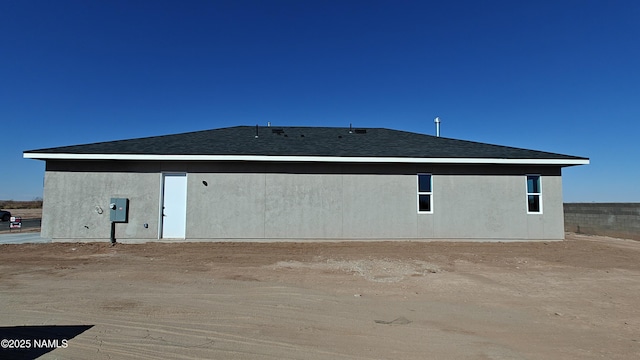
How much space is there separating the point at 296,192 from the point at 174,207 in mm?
4090

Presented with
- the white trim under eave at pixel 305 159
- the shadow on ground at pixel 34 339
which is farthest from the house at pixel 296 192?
the shadow on ground at pixel 34 339

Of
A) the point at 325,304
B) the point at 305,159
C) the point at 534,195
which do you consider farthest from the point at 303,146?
the point at 534,195

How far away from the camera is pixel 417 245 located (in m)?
11.4

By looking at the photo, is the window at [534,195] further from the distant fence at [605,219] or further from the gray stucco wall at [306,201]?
the distant fence at [605,219]

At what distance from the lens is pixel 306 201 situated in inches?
476

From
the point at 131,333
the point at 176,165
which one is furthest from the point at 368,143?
the point at 131,333

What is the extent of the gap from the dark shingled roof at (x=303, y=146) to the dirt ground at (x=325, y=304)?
11.6 feet

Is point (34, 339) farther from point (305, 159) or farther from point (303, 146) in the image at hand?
point (303, 146)

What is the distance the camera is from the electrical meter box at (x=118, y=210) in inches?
452

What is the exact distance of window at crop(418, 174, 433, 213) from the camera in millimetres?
12375

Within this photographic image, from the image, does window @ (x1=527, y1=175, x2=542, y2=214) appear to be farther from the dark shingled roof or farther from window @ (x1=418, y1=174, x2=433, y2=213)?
window @ (x1=418, y1=174, x2=433, y2=213)

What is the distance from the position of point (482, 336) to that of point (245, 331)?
2.86 meters

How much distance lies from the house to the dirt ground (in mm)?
1913

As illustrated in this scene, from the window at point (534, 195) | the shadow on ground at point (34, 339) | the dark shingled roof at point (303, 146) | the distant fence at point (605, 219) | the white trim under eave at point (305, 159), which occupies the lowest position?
the shadow on ground at point (34, 339)
